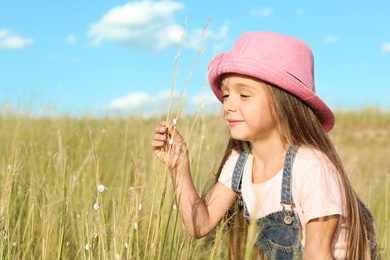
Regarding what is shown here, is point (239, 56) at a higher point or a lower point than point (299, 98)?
higher

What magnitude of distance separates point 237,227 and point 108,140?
102 inches

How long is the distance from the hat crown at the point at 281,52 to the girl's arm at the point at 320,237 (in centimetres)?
55

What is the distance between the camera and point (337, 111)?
1001 cm

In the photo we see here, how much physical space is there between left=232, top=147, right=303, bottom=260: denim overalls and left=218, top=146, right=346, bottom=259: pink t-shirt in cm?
2

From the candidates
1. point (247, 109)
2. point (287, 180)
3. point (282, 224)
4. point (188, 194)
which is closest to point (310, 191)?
point (287, 180)

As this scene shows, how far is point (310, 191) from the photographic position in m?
1.98

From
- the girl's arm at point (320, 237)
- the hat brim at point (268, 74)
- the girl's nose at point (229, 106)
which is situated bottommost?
the girl's arm at point (320, 237)

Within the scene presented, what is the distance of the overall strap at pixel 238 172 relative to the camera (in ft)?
7.73

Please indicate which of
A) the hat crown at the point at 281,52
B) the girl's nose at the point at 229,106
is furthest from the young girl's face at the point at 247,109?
the hat crown at the point at 281,52

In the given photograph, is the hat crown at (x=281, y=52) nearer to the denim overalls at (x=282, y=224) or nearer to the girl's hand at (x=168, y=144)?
the denim overalls at (x=282, y=224)

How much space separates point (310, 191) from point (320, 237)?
6.9 inches

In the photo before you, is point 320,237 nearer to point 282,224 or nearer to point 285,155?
→ point 282,224

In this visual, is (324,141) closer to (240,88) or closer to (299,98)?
(299,98)

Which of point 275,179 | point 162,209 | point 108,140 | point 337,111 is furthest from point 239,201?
point 337,111
